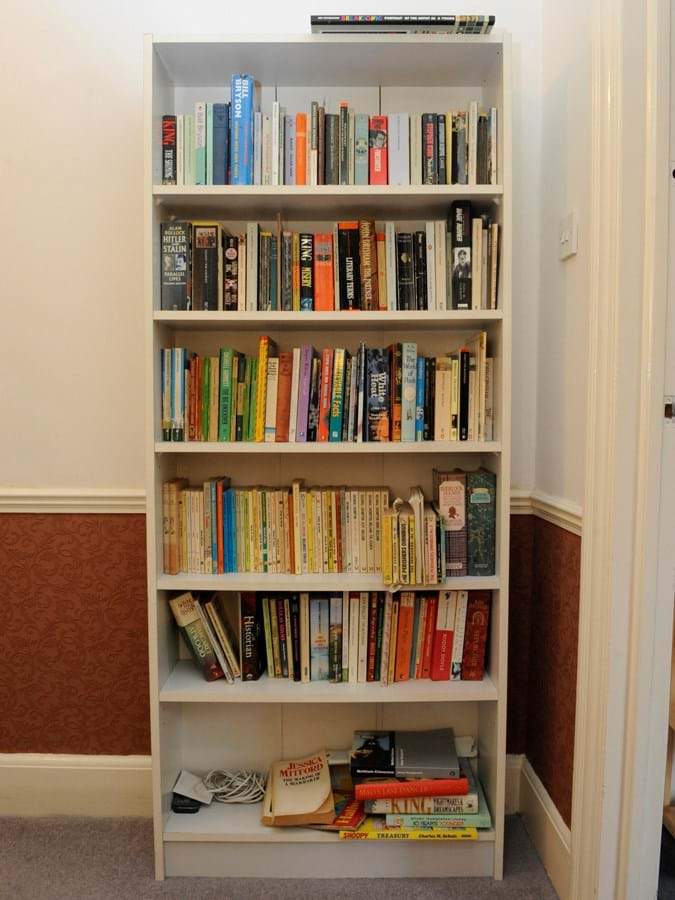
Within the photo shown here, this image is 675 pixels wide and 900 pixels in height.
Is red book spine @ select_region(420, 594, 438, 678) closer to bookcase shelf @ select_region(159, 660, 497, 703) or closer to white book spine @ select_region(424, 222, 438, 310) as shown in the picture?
bookcase shelf @ select_region(159, 660, 497, 703)

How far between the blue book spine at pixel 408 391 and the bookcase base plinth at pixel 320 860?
105cm

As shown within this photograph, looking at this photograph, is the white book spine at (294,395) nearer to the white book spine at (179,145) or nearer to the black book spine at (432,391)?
the black book spine at (432,391)

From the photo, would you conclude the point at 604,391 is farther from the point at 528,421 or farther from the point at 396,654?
the point at 396,654

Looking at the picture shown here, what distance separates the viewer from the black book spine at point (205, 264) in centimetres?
162

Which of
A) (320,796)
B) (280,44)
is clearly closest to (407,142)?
(280,44)

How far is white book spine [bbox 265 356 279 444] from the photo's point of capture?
1.64m

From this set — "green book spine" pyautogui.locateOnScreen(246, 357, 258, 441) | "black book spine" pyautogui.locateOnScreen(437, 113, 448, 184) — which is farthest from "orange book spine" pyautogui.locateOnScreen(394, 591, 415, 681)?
"black book spine" pyautogui.locateOnScreen(437, 113, 448, 184)

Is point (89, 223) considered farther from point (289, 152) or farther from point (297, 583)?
point (297, 583)

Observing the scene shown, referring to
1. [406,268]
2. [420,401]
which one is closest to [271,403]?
[420,401]

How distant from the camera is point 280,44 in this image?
1.55 meters

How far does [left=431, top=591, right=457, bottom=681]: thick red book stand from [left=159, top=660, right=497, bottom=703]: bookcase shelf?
0.10 feet

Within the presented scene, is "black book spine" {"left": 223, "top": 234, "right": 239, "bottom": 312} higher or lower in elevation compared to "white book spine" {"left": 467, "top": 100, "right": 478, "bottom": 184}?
lower

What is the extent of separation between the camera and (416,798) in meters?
1.65

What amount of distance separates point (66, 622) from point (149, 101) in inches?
55.9
